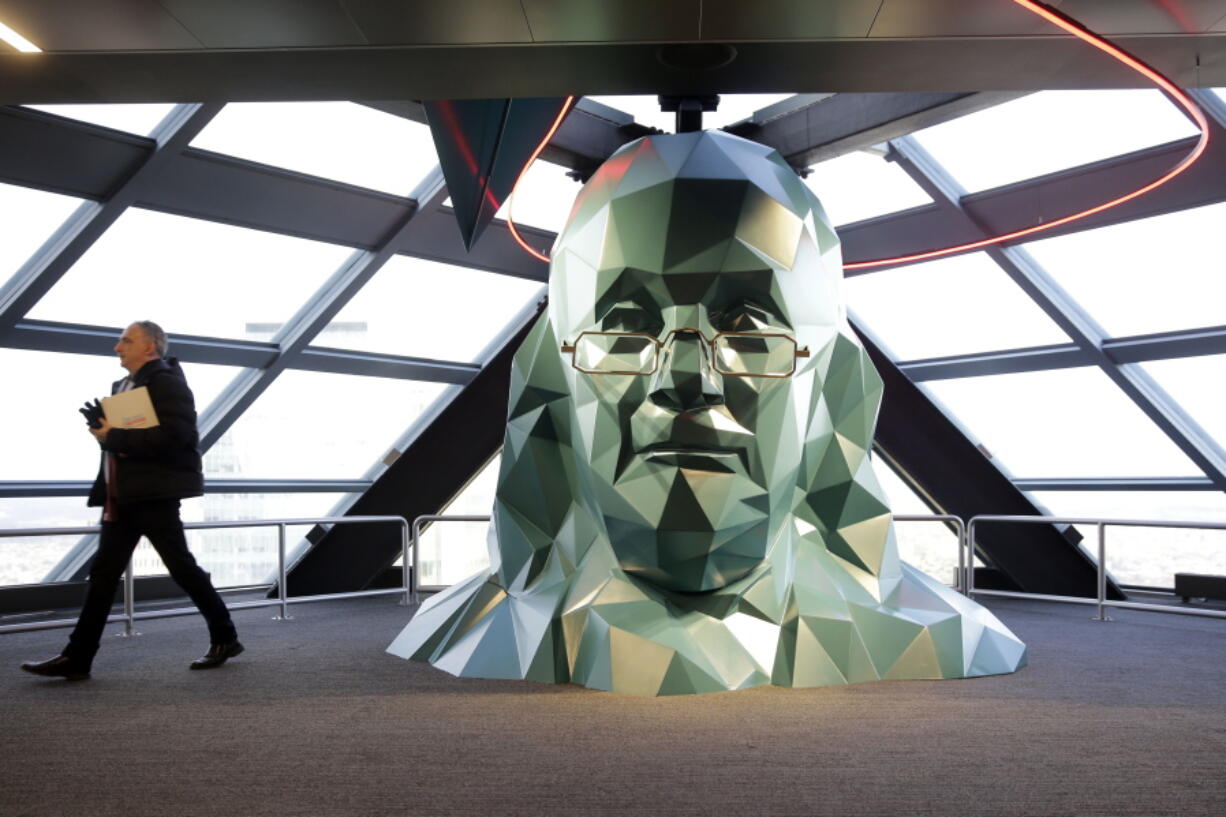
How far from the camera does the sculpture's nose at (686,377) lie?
14.2ft

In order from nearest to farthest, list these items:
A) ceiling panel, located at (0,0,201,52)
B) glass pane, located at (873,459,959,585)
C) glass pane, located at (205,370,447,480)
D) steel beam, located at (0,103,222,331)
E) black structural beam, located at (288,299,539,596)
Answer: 1. ceiling panel, located at (0,0,201,52)
2. steel beam, located at (0,103,222,331)
3. glass pane, located at (205,370,447,480)
4. black structural beam, located at (288,299,539,596)
5. glass pane, located at (873,459,959,585)

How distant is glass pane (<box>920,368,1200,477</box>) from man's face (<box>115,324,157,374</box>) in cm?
772

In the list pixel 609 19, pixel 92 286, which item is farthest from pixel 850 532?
pixel 92 286

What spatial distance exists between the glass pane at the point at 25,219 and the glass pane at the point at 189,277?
14.4 inches

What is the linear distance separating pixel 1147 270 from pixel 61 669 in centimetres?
792

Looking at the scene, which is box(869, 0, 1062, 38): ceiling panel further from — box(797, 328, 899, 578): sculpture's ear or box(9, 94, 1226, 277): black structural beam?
box(9, 94, 1226, 277): black structural beam

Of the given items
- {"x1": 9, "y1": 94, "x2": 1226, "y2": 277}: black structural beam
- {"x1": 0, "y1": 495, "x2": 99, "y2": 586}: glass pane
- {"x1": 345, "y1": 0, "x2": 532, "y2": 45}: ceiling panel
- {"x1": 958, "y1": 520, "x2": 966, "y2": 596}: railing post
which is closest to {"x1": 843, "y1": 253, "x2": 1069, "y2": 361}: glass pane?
{"x1": 9, "y1": 94, "x2": 1226, "y2": 277}: black structural beam

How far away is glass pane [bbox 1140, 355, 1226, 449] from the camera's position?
805cm

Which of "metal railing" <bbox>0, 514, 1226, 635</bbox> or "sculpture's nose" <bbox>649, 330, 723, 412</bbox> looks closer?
"sculpture's nose" <bbox>649, 330, 723, 412</bbox>

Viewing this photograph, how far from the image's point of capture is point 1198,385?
8.24 metres

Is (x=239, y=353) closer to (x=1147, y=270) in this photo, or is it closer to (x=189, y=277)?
(x=189, y=277)

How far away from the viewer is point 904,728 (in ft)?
12.0

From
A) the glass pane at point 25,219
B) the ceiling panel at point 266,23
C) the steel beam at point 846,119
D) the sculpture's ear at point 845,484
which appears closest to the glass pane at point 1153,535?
the steel beam at point 846,119

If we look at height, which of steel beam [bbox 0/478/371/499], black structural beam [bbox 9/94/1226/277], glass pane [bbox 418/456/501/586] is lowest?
glass pane [bbox 418/456/501/586]
